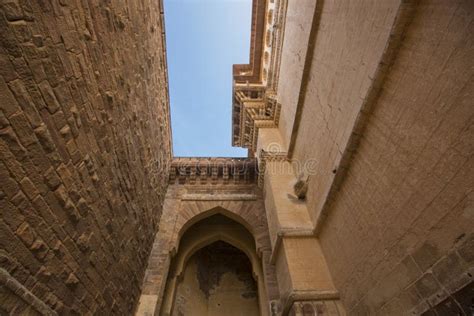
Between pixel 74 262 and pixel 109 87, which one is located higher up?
pixel 109 87

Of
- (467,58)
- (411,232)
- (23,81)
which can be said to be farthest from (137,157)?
(467,58)

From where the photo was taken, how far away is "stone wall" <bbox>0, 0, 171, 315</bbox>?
146 cm

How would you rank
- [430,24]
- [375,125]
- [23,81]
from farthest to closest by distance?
[375,125] → [430,24] → [23,81]

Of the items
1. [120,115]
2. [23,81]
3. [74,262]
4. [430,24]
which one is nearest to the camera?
[23,81]

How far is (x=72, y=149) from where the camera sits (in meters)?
2.02

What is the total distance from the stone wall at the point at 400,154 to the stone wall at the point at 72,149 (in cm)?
273

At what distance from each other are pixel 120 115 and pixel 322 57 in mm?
3101

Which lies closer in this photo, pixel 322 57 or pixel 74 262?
pixel 74 262

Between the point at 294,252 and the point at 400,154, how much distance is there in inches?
87.9

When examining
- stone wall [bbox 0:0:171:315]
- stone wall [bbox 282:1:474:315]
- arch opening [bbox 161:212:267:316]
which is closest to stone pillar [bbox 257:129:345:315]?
stone wall [bbox 282:1:474:315]

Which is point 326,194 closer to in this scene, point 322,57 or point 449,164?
point 449,164

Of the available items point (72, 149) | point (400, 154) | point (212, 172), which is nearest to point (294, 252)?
point (400, 154)

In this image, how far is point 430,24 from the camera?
1.62 meters

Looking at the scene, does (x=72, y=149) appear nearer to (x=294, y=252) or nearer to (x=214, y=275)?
(x=294, y=252)
